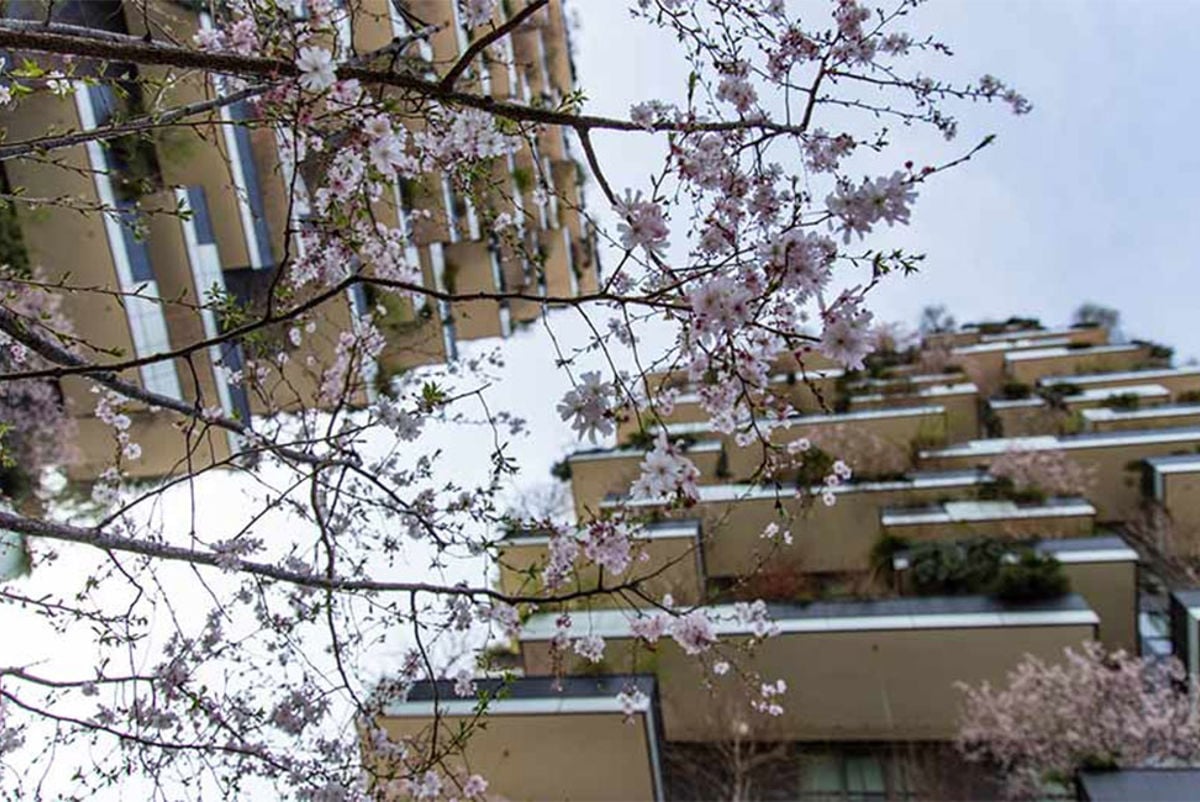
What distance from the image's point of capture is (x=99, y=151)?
7.39 m

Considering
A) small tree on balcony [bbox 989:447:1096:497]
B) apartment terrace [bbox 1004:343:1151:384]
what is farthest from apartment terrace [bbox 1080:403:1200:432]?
apartment terrace [bbox 1004:343:1151:384]

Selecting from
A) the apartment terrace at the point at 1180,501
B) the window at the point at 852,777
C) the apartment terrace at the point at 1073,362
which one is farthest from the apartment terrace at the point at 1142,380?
the window at the point at 852,777

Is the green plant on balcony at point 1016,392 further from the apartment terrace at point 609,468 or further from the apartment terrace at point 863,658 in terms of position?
the apartment terrace at point 863,658

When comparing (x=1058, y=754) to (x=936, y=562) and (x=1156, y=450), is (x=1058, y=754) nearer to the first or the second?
(x=936, y=562)

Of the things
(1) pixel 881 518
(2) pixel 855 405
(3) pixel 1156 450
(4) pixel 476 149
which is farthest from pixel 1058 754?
(4) pixel 476 149

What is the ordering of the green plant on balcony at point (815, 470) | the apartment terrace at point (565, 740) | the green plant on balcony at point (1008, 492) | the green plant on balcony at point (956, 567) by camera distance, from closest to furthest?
1. the apartment terrace at point (565, 740)
2. the green plant on balcony at point (956, 567)
3. the green plant on balcony at point (1008, 492)
4. the green plant on balcony at point (815, 470)

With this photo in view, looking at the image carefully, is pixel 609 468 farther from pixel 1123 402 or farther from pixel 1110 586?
pixel 1123 402

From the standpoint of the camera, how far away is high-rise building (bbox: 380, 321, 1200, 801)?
6168mm

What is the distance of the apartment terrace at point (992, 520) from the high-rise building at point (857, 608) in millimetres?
27

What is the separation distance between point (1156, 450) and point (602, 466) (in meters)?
7.44

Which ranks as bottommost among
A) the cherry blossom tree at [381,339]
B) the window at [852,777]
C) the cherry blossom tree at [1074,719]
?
the window at [852,777]

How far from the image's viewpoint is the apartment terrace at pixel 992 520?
8.62 meters

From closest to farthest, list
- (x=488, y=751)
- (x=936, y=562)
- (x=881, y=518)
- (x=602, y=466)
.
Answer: (x=488, y=751)
(x=936, y=562)
(x=881, y=518)
(x=602, y=466)

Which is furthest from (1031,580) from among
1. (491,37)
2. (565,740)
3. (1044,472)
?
(491,37)
